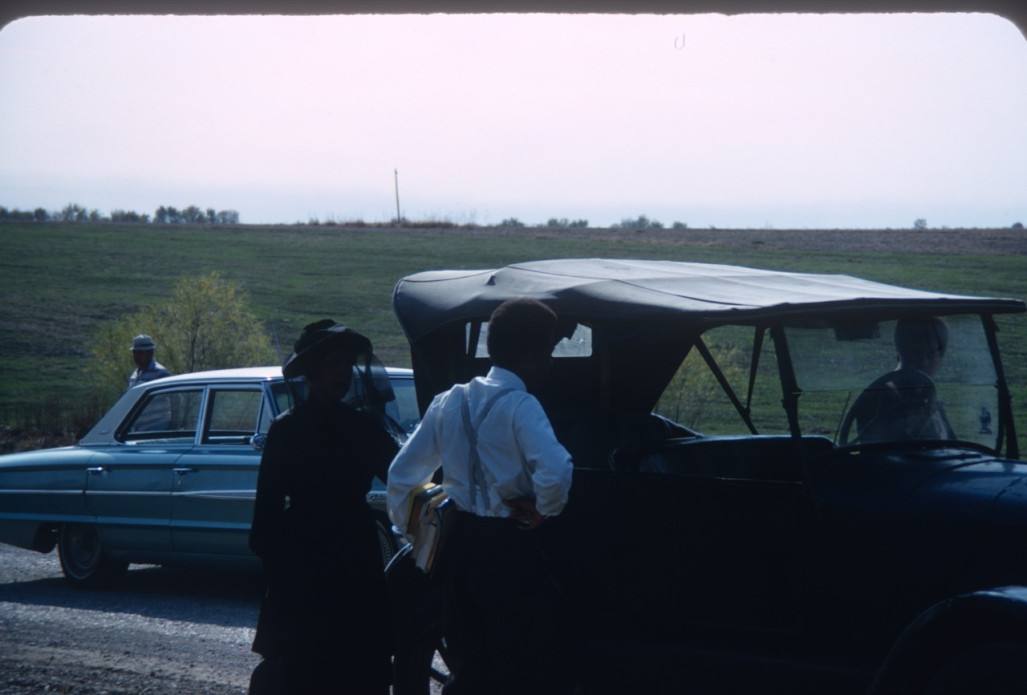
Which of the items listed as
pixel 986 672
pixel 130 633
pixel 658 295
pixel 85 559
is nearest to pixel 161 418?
pixel 85 559

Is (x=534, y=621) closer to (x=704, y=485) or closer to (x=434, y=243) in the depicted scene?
(x=704, y=485)

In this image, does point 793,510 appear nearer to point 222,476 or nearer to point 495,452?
point 495,452

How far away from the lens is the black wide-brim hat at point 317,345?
13.9 ft

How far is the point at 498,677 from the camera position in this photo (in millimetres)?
3828

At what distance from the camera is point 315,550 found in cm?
411

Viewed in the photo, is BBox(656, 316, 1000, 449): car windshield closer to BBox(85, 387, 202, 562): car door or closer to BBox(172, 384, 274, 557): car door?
BBox(172, 384, 274, 557): car door

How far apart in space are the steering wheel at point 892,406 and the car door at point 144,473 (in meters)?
5.86

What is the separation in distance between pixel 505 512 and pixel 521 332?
2.03 feet

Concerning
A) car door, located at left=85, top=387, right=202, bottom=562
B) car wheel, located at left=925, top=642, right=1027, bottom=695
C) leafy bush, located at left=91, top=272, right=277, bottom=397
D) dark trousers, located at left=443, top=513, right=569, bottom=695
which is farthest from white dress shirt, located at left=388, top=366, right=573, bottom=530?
leafy bush, located at left=91, top=272, right=277, bottom=397

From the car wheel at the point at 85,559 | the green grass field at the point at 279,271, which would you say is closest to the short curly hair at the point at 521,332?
the car wheel at the point at 85,559

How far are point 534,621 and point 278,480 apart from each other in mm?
1061

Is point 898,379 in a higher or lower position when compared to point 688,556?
higher

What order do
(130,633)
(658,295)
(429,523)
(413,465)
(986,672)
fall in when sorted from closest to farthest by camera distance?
(986,672) < (429,523) < (413,465) < (658,295) < (130,633)

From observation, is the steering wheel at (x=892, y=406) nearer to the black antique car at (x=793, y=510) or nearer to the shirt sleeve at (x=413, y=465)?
the black antique car at (x=793, y=510)
